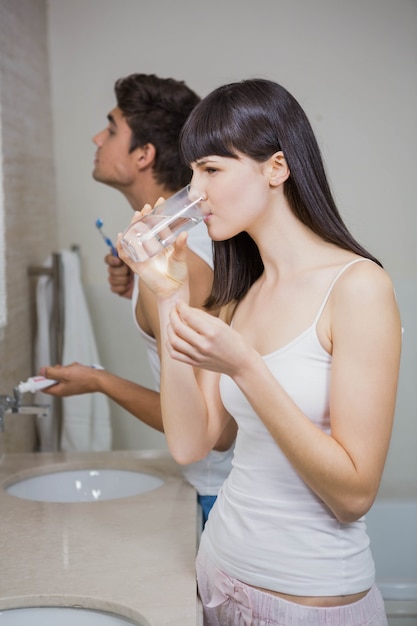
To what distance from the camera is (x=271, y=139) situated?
3.98 feet

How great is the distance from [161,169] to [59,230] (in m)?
1.00

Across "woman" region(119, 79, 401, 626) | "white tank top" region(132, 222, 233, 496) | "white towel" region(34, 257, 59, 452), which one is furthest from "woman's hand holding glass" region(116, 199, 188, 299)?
"white towel" region(34, 257, 59, 452)

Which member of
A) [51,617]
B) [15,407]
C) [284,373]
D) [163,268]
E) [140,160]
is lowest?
[51,617]

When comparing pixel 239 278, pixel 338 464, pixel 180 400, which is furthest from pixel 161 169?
pixel 338 464

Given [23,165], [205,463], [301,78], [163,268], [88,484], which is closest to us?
[163,268]

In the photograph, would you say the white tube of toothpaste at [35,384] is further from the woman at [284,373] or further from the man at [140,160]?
the woman at [284,373]

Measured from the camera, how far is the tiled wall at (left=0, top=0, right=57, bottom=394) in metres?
2.19

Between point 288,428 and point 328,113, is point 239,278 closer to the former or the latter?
point 288,428

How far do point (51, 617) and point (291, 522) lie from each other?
1.28ft

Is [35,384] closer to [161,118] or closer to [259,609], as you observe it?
[161,118]

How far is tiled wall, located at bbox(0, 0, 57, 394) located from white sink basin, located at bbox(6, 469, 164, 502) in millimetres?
271

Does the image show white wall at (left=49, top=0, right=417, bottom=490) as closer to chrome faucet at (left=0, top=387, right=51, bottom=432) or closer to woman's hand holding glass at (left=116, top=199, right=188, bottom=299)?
chrome faucet at (left=0, top=387, right=51, bottom=432)

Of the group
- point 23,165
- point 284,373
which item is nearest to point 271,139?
point 284,373

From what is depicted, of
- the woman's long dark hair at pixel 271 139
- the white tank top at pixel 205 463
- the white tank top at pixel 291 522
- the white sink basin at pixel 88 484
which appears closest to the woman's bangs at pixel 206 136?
the woman's long dark hair at pixel 271 139
